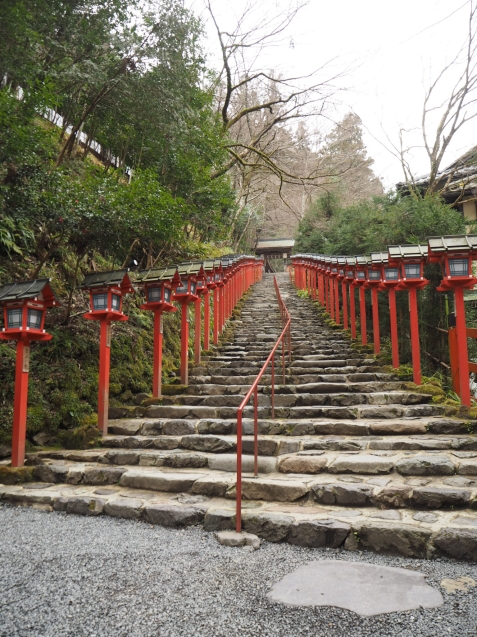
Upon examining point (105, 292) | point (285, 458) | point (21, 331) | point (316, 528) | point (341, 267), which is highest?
point (341, 267)

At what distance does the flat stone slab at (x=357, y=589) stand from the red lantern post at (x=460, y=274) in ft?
11.6

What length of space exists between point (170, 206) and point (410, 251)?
397 centimetres

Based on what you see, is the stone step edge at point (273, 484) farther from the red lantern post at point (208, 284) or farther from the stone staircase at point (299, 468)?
the red lantern post at point (208, 284)

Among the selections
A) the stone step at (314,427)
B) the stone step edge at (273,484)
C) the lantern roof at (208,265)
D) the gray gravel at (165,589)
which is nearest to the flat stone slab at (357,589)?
the gray gravel at (165,589)

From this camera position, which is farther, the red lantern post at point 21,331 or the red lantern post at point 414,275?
the red lantern post at point 414,275

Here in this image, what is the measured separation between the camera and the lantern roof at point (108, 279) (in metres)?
5.67

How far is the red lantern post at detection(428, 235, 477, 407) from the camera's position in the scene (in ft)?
18.5

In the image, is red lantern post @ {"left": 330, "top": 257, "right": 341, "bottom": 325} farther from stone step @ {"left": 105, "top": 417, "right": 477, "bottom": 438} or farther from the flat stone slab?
the flat stone slab

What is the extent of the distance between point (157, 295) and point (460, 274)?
445cm

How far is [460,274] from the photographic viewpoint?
18.8 feet

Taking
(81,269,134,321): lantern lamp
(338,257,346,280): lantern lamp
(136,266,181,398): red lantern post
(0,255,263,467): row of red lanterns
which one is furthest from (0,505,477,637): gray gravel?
(338,257,346,280): lantern lamp

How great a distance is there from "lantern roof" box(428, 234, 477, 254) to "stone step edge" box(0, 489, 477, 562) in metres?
3.78

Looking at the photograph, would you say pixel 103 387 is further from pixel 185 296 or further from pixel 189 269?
pixel 189 269

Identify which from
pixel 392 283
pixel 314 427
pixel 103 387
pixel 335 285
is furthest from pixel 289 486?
pixel 335 285
